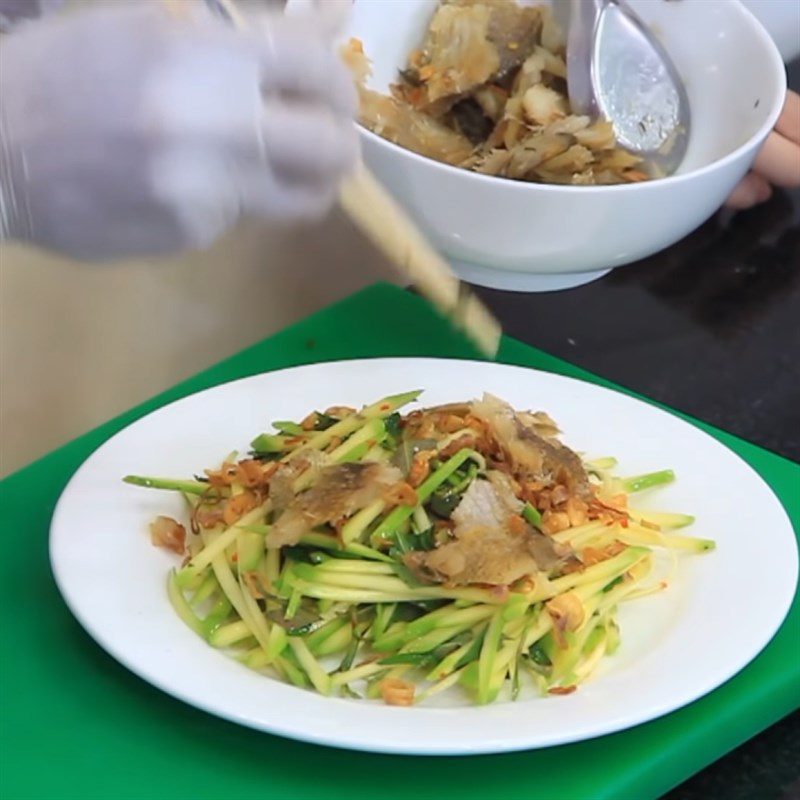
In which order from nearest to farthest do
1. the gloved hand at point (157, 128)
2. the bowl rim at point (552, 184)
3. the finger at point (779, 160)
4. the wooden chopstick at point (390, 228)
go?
the gloved hand at point (157, 128) < the wooden chopstick at point (390, 228) < the bowl rim at point (552, 184) < the finger at point (779, 160)

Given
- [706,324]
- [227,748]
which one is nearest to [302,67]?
[227,748]

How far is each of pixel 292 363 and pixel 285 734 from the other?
46 cm

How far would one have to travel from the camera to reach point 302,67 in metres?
0.66

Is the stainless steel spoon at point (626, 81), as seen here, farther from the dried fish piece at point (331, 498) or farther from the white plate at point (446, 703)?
the dried fish piece at point (331, 498)

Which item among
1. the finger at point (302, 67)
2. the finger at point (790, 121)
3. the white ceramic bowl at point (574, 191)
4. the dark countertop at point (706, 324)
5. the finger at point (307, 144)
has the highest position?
the finger at point (302, 67)

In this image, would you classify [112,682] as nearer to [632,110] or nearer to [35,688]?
[35,688]

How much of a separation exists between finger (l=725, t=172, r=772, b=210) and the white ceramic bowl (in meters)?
0.20

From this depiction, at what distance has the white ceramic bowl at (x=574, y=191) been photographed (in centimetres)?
86

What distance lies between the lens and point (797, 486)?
0.89 meters

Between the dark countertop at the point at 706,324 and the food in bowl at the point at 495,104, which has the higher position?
the food in bowl at the point at 495,104

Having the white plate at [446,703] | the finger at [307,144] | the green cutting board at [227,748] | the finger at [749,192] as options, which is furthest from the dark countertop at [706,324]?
the finger at [307,144]

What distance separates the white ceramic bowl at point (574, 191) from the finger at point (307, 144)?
0.19m

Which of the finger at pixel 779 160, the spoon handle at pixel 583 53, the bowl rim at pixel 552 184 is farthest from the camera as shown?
the finger at pixel 779 160

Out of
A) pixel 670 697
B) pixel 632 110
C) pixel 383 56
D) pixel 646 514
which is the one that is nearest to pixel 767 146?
pixel 632 110
